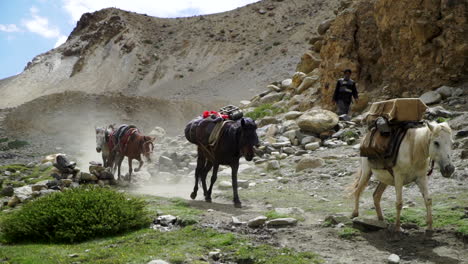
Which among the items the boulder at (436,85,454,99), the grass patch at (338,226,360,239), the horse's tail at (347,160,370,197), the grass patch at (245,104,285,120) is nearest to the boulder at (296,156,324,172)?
the horse's tail at (347,160,370,197)

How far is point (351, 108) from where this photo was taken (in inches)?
742

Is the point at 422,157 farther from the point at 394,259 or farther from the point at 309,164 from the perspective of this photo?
the point at 309,164

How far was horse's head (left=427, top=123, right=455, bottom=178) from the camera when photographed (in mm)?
5984

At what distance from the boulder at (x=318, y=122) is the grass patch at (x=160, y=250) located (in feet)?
32.9

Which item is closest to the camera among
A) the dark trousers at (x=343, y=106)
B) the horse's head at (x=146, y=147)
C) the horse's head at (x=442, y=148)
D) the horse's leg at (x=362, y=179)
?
the horse's head at (x=442, y=148)

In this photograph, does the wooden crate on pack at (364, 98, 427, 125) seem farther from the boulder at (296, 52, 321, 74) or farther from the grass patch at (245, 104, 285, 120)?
the boulder at (296, 52, 321, 74)

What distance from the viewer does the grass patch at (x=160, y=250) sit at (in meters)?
5.80

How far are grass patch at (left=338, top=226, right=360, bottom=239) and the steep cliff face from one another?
11.7m

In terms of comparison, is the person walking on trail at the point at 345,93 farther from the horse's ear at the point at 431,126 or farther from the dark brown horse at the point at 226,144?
the horse's ear at the point at 431,126

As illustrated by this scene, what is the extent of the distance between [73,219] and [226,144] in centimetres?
381

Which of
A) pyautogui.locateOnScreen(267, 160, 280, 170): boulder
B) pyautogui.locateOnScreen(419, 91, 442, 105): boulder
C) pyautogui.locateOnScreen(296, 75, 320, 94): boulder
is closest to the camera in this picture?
pyautogui.locateOnScreen(267, 160, 280, 170): boulder

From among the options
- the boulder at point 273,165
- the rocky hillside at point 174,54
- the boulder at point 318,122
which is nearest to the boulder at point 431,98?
the boulder at point 318,122

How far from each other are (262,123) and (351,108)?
4346 mm

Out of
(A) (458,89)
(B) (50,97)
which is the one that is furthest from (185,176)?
(B) (50,97)
